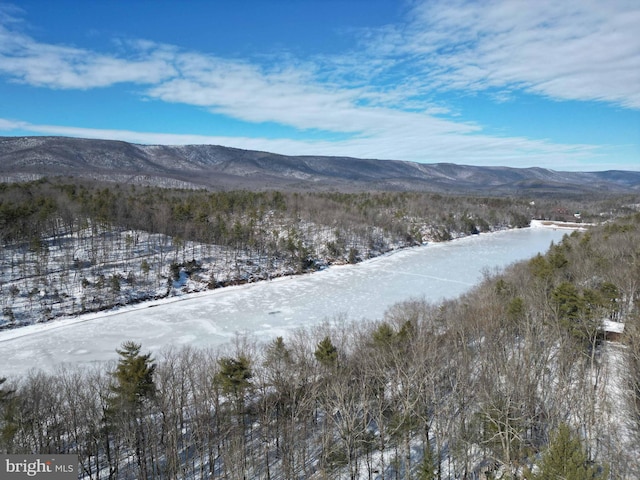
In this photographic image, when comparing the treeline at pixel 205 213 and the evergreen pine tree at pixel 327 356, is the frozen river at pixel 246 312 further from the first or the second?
the treeline at pixel 205 213

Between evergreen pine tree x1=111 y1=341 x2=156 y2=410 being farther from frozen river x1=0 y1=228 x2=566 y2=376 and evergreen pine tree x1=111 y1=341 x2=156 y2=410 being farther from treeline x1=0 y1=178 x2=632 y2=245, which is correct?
treeline x1=0 y1=178 x2=632 y2=245

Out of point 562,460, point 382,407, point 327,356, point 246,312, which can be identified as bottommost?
point 246,312

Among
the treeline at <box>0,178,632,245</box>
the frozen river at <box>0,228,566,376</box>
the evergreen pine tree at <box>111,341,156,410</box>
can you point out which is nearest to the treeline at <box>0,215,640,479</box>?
the evergreen pine tree at <box>111,341,156,410</box>

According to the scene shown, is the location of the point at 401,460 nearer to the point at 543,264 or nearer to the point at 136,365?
the point at 136,365

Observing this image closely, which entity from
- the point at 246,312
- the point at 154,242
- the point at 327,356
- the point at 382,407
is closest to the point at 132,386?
the point at 327,356

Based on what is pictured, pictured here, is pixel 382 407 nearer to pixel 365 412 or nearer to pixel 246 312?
pixel 365 412

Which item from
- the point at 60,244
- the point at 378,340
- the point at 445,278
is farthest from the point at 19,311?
the point at 445,278
